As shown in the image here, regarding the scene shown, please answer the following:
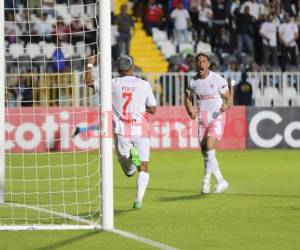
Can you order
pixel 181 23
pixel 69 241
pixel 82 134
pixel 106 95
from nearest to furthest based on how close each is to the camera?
pixel 69 241 → pixel 106 95 → pixel 82 134 → pixel 181 23

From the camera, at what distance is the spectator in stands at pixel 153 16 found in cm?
3362

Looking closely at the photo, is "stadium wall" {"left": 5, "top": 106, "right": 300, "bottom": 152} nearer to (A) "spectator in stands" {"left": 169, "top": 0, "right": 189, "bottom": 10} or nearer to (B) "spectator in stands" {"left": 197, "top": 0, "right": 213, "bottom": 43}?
(B) "spectator in stands" {"left": 197, "top": 0, "right": 213, "bottom": 43}

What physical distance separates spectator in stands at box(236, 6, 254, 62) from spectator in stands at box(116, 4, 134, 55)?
10.4 ft

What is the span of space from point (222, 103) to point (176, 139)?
1027cm

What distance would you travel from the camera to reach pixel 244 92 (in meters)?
28.2

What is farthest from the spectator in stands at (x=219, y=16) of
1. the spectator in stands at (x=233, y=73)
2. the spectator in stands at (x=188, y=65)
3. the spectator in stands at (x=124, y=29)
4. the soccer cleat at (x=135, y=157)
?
the soccer cleat at (x=135, y=157)

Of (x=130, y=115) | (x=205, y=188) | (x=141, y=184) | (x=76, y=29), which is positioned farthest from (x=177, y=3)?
(x=141, y=184)

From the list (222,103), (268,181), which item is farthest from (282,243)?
(268,181)

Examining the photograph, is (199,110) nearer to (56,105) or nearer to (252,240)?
(252,240)

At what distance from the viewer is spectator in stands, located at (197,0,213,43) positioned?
33.4 m

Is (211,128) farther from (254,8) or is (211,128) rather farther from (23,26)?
(254,8)

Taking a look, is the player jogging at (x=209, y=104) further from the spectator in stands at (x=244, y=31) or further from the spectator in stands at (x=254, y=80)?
the spectator in stands at (x=244, y=31)

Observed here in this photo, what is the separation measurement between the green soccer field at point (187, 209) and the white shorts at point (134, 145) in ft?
2.29

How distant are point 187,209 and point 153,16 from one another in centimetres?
1991
